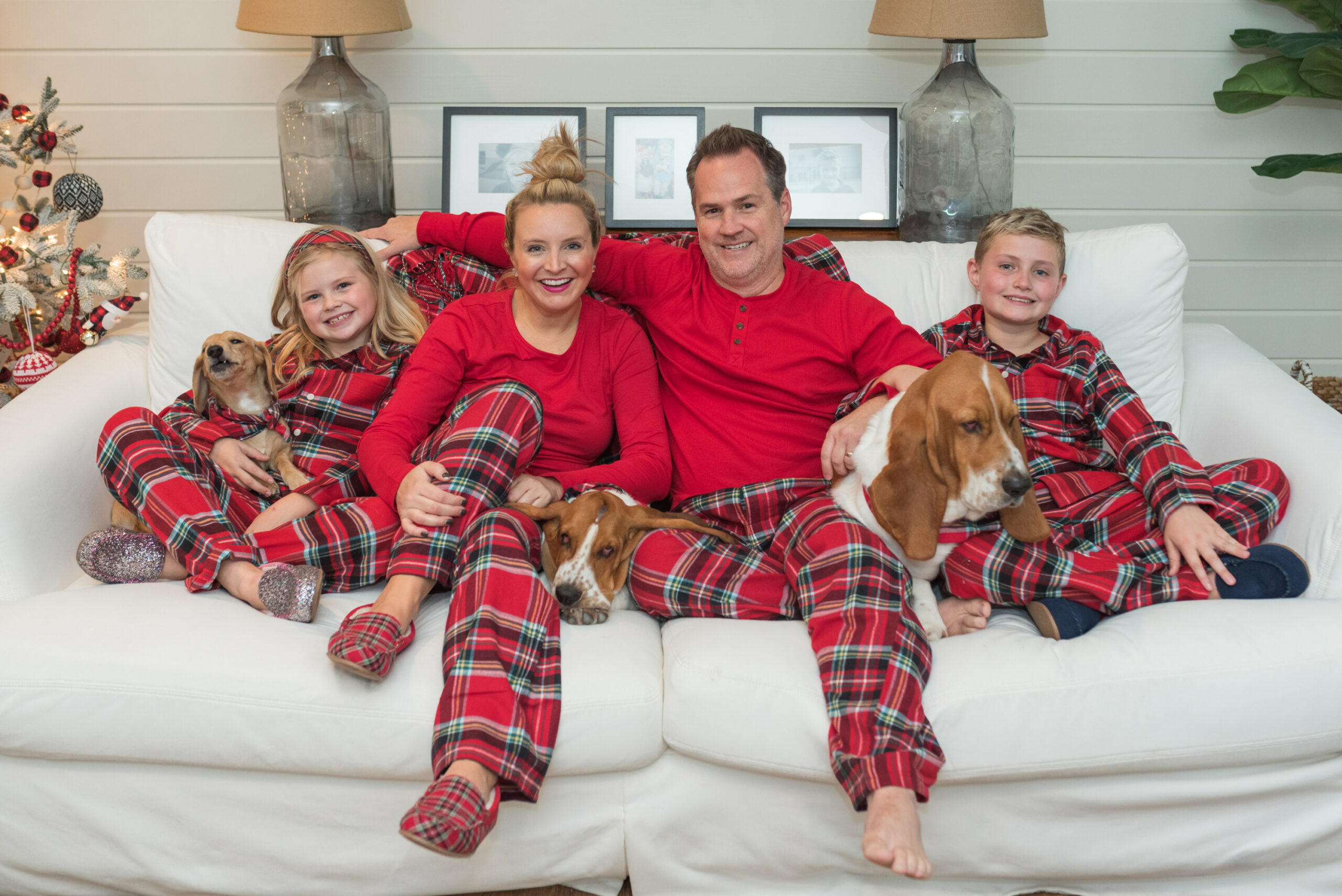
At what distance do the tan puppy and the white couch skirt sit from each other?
1060mm

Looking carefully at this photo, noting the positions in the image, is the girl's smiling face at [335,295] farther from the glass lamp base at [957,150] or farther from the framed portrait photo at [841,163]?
the glass lamp base at [957,150]

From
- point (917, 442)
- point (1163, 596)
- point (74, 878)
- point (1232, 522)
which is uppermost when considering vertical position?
point (917, 442)

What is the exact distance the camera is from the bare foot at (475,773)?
146 centimetres

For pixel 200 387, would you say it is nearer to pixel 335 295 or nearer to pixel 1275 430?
pixel 335 295

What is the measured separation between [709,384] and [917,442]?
56cm

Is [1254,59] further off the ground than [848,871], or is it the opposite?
[1254,59]

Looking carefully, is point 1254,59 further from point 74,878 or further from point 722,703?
point 74,878

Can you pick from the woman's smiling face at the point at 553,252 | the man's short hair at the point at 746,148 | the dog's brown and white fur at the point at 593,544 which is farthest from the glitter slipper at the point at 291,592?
the man's short hair at the point at 746,148

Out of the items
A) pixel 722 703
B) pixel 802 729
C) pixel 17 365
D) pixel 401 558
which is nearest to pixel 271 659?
pixel 401 558

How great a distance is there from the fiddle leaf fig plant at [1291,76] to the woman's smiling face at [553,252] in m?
2.00

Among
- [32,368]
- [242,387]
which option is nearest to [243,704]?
[242,387]

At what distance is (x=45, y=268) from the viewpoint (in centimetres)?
280

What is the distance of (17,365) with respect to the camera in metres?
2.54

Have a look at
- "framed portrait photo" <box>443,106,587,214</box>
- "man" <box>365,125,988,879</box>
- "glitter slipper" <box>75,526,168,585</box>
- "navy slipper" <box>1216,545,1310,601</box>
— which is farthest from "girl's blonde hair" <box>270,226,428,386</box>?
"navy slipper" <box>1216,545,1310,601</box>
